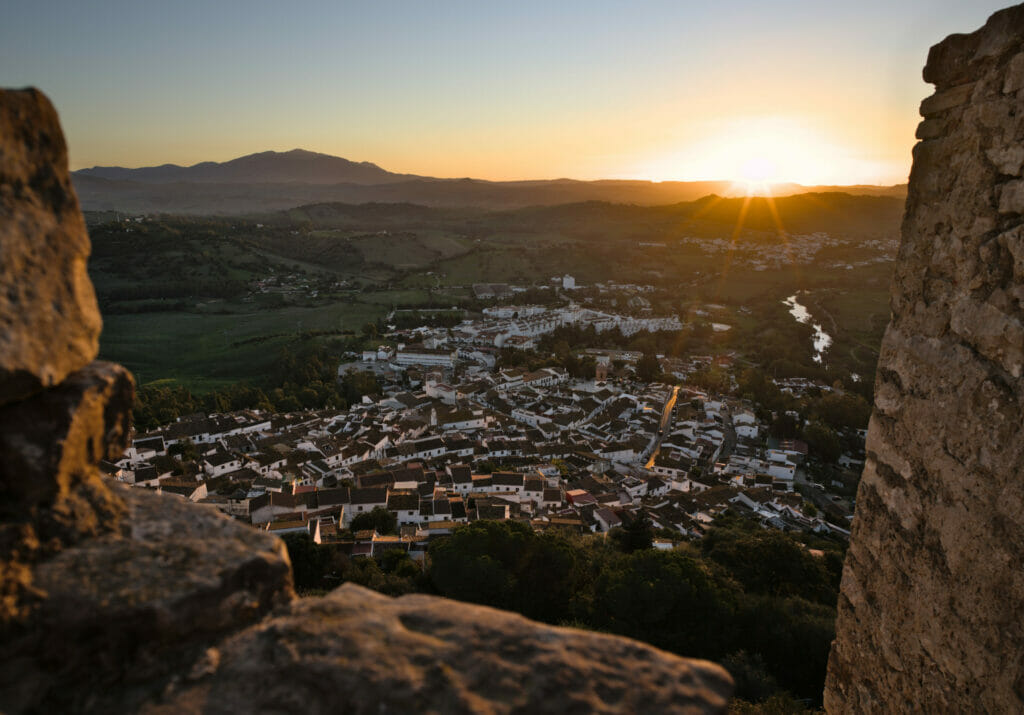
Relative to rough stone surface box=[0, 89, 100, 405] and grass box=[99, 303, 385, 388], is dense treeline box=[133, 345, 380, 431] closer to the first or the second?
grass box=[99, 303, 385, 388]

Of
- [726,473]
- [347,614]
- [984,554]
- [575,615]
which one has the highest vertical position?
[347,614]

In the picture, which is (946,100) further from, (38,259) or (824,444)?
(824,444)

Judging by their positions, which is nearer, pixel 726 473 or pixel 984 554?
pixel 984 554

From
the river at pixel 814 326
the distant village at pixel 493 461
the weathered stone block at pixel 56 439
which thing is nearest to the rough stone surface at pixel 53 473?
the weathered stone block at pixel 56 439

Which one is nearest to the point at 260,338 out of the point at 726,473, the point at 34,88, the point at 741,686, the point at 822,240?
the point at 726,473

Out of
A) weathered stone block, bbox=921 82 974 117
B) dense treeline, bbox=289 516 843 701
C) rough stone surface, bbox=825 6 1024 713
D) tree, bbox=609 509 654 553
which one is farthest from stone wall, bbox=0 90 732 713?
tree, bbox=609 509 654 553

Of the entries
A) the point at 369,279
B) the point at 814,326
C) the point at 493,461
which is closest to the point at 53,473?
the point at 493,461

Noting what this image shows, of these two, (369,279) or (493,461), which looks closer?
(493,461)

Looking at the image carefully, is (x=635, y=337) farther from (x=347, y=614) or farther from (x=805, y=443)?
(x=347, y=614)
